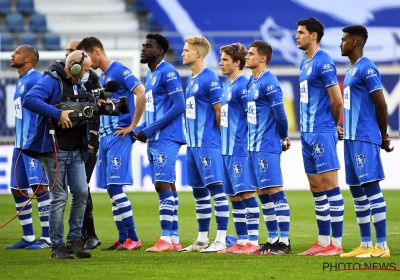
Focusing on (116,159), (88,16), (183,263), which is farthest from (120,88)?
(88,16)

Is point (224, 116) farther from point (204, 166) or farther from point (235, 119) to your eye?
point (204, 166)

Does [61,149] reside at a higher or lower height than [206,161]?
higher

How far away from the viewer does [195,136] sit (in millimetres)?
9508

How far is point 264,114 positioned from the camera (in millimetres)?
8820

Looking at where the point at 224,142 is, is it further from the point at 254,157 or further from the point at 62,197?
the point at 62,197

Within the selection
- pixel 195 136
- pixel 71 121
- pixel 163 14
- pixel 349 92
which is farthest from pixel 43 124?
pixel 163 14

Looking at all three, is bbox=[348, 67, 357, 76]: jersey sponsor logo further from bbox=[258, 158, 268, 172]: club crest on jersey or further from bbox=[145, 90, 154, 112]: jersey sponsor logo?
bbox=[145, 90, 154, 112]: jersey sponsor logo

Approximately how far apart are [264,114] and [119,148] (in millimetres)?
1645

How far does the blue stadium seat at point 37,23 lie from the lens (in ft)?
84.3

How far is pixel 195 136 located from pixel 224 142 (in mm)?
315

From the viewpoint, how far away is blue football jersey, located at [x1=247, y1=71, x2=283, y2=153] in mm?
8711

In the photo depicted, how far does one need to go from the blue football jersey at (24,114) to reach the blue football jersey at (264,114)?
2751 mm

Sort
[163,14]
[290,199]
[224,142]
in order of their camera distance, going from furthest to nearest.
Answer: [163,14] < [290,199] < [224,142]

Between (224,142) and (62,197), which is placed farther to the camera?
(224,142)
